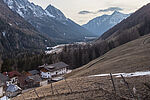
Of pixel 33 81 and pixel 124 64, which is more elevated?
pixel 124 64

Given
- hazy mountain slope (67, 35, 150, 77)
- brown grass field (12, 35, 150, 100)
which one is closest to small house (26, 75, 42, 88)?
hazy mountain slope (67, 35, 150, 77)

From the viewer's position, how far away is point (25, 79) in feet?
239

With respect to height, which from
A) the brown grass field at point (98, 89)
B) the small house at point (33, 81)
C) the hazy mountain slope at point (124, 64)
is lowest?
the small house at point (33, 81)

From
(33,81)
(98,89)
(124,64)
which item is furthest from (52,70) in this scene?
(98,89)

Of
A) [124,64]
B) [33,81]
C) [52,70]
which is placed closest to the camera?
[124,64]

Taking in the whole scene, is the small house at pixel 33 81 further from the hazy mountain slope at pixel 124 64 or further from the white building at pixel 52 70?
the hazy mountain slope at pixel 124 64

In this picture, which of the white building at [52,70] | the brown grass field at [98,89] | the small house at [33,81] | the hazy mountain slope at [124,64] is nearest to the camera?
the brown grass field at [98,89]


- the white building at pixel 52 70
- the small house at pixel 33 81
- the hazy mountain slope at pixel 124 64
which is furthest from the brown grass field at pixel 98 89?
the white building at pixel 52 70

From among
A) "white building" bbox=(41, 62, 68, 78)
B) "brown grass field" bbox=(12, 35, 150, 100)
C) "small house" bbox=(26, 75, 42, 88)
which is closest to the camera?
"brown grass field" bbox=(12, 35, 150, 100)

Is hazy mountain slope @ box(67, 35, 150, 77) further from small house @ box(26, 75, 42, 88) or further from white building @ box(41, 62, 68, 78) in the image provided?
white building @ box(41, 62, 68, 78)

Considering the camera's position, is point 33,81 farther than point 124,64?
Yes

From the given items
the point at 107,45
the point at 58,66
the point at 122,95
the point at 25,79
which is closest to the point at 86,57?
the point at 107,45

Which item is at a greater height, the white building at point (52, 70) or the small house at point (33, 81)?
the white building at point (52, 70)

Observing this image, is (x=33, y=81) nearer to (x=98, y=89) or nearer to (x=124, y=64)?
(x=124, y=64)
